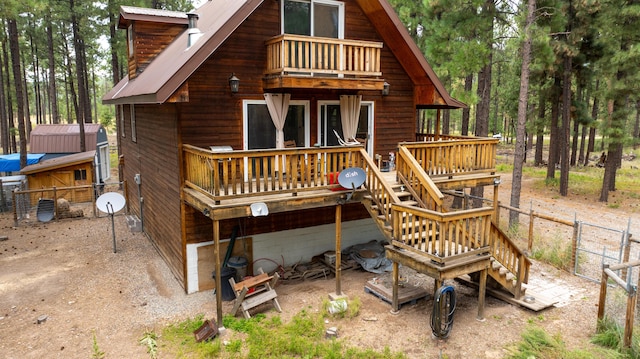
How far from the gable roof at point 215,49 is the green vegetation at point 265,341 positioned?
4.86 metres

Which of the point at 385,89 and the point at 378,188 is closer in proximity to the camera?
the point at 378,188

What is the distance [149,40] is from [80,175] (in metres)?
11.2

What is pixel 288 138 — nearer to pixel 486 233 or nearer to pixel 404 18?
pixel 486 233

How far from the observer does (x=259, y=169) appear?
9.16 m

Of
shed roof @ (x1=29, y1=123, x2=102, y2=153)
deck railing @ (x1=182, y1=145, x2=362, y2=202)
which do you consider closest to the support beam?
deck railing @ (x1=182, y1=145, x2=362, y2=202)

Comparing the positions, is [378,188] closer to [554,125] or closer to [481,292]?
[481,292]

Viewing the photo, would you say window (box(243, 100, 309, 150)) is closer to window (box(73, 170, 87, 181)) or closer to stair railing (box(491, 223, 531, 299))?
stair railing (box(491, 223, 531, 299))

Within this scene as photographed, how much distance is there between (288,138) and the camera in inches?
479

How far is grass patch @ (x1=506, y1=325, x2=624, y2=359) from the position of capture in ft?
24.8

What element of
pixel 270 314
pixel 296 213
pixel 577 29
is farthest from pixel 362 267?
pixel 577 29

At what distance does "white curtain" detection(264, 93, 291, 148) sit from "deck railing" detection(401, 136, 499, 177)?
3.28 m


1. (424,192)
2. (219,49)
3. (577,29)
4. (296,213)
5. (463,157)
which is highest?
(577,29)

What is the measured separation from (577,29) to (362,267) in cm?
1687

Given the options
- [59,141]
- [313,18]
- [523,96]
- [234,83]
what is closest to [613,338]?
[523,96]
